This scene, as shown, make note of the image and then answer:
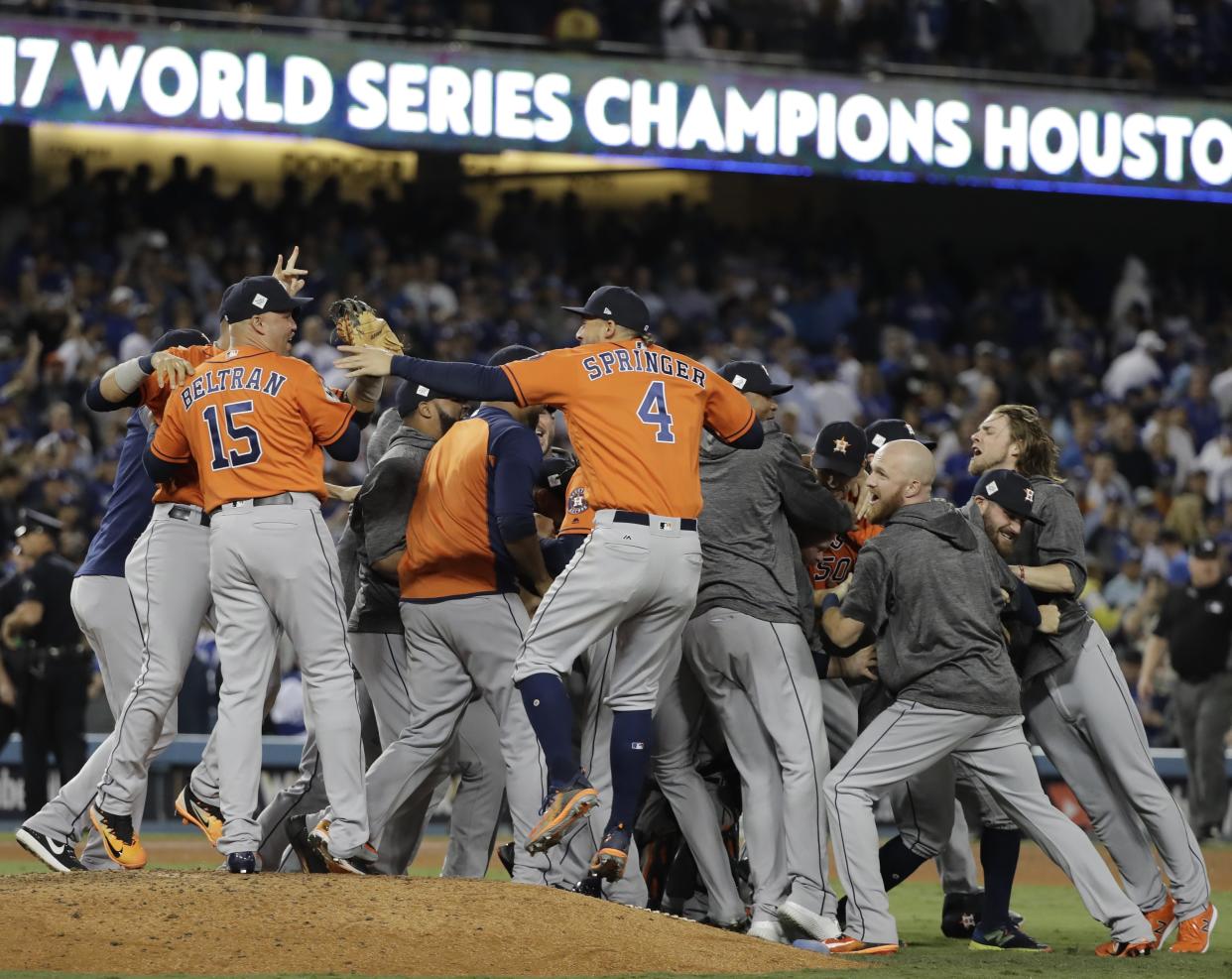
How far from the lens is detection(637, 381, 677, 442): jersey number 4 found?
662 cm

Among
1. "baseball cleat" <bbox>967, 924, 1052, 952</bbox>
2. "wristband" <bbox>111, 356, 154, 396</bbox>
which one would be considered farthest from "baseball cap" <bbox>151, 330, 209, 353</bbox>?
"baseball cleat" <bbox>967, 924, 1052, 952</bbox>

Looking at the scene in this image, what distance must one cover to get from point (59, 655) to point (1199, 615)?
7487mm

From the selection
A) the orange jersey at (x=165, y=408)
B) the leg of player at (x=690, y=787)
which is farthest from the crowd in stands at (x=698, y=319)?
the leg of player at (x=690, y=787)

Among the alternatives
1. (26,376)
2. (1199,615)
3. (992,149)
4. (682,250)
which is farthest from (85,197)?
(1199,615)

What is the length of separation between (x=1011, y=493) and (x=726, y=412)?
122cm

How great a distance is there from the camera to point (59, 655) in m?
11.7

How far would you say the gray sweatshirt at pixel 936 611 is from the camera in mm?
6820

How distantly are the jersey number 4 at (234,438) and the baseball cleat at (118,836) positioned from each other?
1346 millimetres

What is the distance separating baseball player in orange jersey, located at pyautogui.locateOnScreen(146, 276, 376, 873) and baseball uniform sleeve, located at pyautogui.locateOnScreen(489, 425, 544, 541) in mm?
591

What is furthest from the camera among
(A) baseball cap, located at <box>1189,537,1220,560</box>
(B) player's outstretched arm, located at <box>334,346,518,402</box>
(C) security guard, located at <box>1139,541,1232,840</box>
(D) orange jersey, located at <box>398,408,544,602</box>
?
(A) baseball cap, located at <box>1189,537,1220,560</box>

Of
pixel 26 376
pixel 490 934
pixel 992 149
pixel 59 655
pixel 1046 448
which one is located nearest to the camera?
pixel 490 934

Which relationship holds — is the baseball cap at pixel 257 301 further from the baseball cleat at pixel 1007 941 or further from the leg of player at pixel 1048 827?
the baseball cleat at pixel 1007 941

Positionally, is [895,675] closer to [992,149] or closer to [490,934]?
[490,934]

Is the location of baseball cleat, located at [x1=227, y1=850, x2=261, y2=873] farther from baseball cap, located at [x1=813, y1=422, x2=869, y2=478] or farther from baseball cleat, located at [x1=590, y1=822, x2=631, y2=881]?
baseball cap, located at [x1=813, y1=422, x2=869, y2=478]
